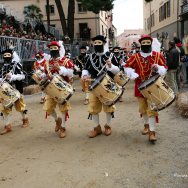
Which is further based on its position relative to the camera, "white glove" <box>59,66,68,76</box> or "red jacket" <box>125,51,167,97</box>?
"white glove" <box>59,66,68,76</box>

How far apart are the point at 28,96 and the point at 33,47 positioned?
3.58 metres

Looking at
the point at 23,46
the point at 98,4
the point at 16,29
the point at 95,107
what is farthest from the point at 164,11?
the point at 95,107

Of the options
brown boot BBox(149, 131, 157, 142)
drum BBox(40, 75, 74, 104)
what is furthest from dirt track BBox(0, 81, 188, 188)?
drum BBox(40, 75, 74, 104)

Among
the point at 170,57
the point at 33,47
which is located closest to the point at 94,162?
the point at 170,57

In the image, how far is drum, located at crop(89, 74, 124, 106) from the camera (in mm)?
5516

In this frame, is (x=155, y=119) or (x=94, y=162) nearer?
(x=94, y=162)

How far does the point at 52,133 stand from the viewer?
6535 millimetres

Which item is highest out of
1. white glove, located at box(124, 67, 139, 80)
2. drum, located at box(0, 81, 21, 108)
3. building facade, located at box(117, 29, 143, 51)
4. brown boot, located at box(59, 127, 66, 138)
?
building facade, located at box(117, 29, 143, 51)

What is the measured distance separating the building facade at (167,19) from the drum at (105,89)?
65.2 ft

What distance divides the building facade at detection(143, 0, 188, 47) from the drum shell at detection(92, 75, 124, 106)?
19871 mm

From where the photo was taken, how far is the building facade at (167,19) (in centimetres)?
2635

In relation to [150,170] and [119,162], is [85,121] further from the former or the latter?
[150,170]

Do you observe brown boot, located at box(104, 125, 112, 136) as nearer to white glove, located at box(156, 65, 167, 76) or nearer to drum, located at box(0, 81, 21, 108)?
white glove, located at box(156, 65, 167, 76)

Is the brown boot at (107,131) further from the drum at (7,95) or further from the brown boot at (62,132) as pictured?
the drum at (7,95)
